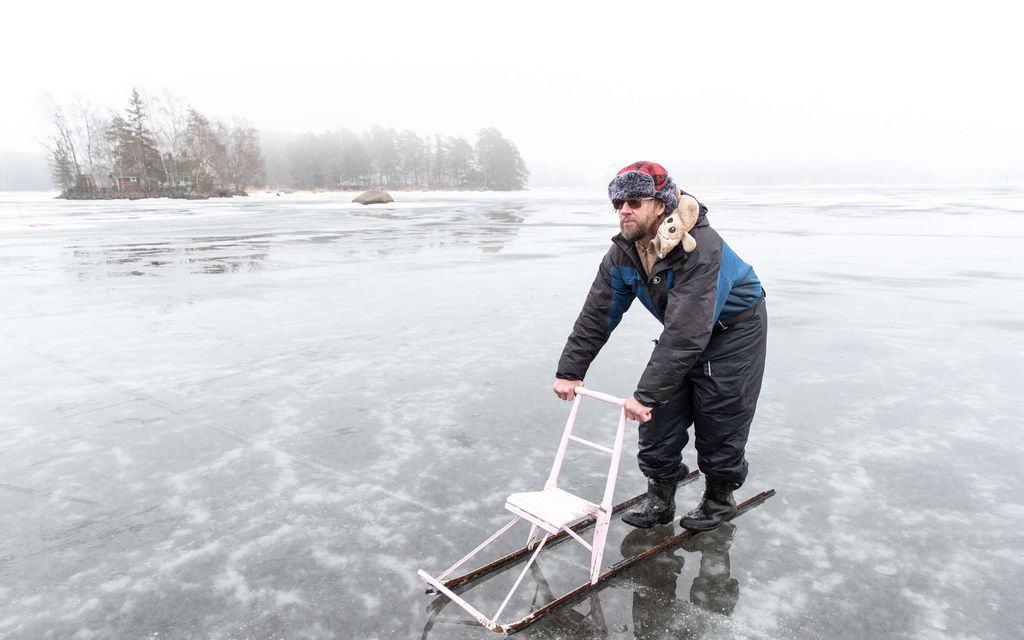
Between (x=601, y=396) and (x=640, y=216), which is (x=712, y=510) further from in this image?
(x=640, y=216)

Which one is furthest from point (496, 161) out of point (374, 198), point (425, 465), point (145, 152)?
point (425, 465)

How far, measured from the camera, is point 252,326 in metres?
7.53

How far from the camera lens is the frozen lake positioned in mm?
2674

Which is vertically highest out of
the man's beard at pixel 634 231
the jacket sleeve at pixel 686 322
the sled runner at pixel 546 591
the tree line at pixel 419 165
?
the tree line at pixel 419 165

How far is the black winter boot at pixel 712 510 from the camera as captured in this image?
3.26 m

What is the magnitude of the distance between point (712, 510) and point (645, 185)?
1.89 meters

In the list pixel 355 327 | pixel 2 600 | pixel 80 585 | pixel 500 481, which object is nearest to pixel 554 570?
pixel 500 481

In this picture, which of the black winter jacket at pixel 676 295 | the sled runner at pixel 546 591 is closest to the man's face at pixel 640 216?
the black winter jacket at pixel 676 295

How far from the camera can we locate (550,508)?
2.62m

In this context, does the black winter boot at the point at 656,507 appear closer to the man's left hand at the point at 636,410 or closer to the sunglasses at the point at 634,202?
the man's left hand at the point at 636,410

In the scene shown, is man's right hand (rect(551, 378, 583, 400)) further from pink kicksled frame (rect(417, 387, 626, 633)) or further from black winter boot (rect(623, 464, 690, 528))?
black winter boot (rect(623, 464, 690, 528))

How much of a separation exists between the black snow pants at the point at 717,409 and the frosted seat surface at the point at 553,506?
26.9 inches

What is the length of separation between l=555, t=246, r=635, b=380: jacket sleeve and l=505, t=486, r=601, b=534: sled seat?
66 centimetres

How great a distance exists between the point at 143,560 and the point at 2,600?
563 mm
